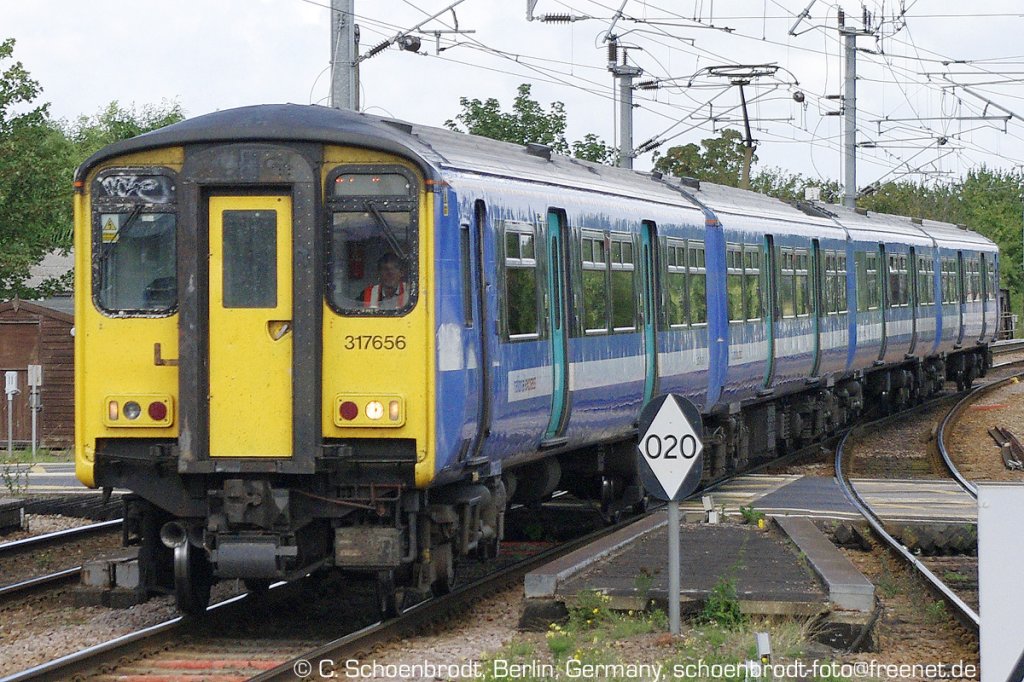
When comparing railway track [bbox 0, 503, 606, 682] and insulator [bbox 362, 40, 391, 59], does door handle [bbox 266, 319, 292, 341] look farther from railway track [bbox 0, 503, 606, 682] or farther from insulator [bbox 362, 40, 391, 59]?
insulator [bbox 362, 40, 391, 59]

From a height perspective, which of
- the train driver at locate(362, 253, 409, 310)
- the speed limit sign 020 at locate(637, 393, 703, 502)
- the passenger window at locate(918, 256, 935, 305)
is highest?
the passenger window at locate(918, 256, 935, 305)

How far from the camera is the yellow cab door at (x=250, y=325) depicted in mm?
9336

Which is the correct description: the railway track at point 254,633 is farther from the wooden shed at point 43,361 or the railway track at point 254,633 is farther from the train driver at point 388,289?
the wooden shed at point 43,361

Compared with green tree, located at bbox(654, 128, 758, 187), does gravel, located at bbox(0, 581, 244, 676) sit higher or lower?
lower

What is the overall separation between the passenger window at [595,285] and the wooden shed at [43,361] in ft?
55.5

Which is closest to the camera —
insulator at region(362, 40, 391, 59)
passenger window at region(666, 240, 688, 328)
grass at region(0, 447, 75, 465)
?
passenger window at region(666, 240, 688, 328)

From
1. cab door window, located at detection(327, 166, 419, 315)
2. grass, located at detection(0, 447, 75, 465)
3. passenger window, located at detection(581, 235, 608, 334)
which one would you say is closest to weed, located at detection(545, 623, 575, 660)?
cab door window, located at detection(327, 166, 419, 315)

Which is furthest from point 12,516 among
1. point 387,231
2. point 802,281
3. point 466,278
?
point 802,281

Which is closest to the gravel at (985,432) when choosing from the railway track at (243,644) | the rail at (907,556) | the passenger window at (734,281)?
the rail at (907,556)

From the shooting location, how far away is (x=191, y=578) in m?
9.81

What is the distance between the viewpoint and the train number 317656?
9281mm

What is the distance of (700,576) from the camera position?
1036cm

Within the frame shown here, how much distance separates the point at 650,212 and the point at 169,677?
24.4 feet

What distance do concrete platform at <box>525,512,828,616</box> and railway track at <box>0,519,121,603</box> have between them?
3587mm
